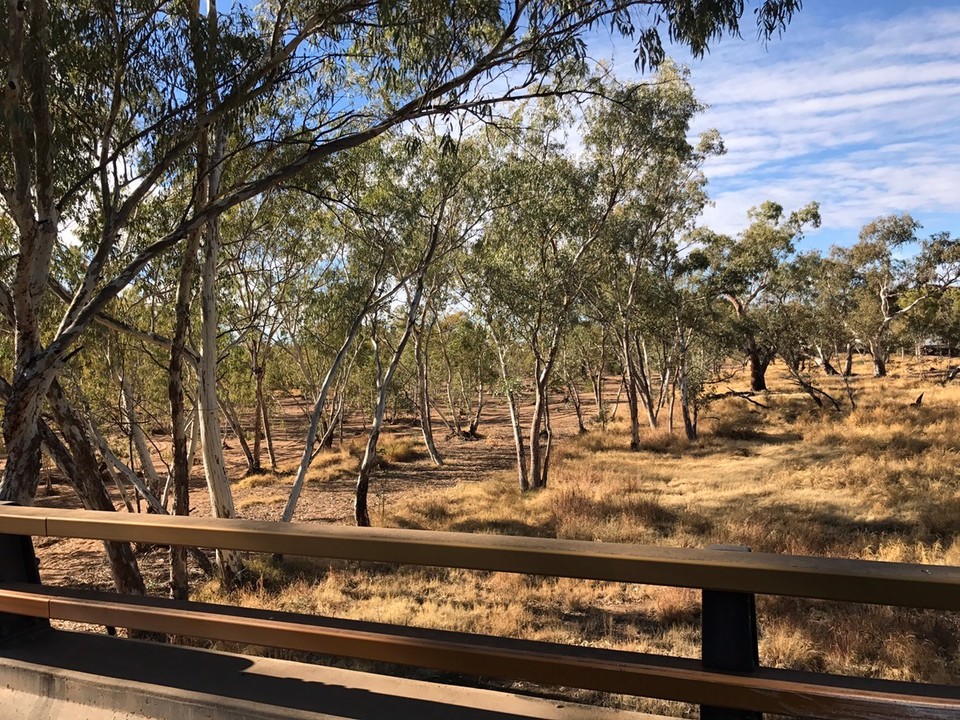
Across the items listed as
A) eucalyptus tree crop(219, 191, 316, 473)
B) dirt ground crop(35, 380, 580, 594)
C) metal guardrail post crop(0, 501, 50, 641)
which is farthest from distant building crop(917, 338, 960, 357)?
metal guardrail post crop(0, 501, 50, 641)

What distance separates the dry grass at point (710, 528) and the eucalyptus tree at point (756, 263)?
27.3ft

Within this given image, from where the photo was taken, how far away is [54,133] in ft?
18.7

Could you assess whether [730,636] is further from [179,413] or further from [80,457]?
[179,413]

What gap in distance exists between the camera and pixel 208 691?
8.47 feet

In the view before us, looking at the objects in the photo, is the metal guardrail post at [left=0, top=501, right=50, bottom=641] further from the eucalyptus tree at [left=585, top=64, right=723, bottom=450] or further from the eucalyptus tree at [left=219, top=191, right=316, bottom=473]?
the eucalyptus tree at [left=585, top=64, right=723, bottom=450]

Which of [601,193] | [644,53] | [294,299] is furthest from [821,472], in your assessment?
[294,299]

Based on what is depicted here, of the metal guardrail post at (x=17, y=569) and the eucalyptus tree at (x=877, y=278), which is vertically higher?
the eucalyptus tree at (x=877, y=278)

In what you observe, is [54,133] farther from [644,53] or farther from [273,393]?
[273,393]

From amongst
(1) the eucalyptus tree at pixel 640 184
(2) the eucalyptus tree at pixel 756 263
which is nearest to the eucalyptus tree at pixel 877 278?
(2) the eucalyptus tree at pixel 756 263

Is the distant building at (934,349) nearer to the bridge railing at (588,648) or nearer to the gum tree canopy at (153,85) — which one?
the gum tree canopy at (153,85)

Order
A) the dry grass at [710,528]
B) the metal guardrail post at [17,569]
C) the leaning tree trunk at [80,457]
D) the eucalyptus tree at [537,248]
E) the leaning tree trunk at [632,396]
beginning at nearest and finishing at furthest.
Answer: the metal guardrail post at [17,569] → the leaning tree trunk at [80,457] → the dry grass at [710,528] → the eucalyptus tree at [537,248] → the leaning tree trunk at [632,396]

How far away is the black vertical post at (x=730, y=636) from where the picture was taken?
1991 mm

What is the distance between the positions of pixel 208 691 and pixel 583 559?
1621 mm

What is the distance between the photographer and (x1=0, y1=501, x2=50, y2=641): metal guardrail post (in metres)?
3.11
